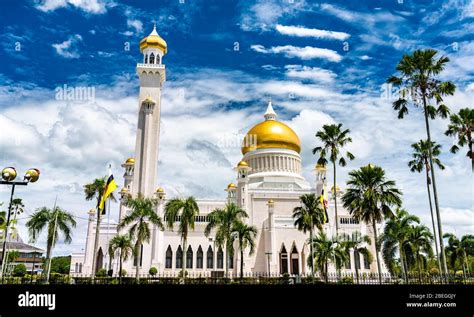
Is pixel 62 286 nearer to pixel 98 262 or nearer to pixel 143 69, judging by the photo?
pixel 98 262

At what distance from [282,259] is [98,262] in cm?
2696

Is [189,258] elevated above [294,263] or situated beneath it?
elevated above

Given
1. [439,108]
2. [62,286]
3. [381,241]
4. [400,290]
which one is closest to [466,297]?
[400,290]

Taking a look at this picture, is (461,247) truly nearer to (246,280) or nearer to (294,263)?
(294,263)

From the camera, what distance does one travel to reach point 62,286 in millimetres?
12492

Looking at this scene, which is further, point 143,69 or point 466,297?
point 143,69

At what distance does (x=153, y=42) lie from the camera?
61125mm

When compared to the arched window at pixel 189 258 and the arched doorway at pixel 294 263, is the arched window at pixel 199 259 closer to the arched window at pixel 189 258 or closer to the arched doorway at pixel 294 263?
the arched window at pixel 189 258

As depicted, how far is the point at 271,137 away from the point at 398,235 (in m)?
32.1

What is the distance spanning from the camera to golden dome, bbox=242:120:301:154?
218 feet

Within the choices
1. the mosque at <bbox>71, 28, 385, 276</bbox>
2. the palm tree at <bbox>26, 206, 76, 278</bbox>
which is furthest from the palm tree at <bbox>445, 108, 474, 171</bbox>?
the palm tree at <bbox>26, 206, 76, 278</bbox>

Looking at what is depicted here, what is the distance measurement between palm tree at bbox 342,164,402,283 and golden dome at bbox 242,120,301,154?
3399 cm

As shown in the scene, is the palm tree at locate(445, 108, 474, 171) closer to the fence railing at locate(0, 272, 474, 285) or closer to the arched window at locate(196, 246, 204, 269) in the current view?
the fence railing at locate(0, 272, 474, 285)

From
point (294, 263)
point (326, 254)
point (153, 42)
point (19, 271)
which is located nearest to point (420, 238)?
point (326, 254)
